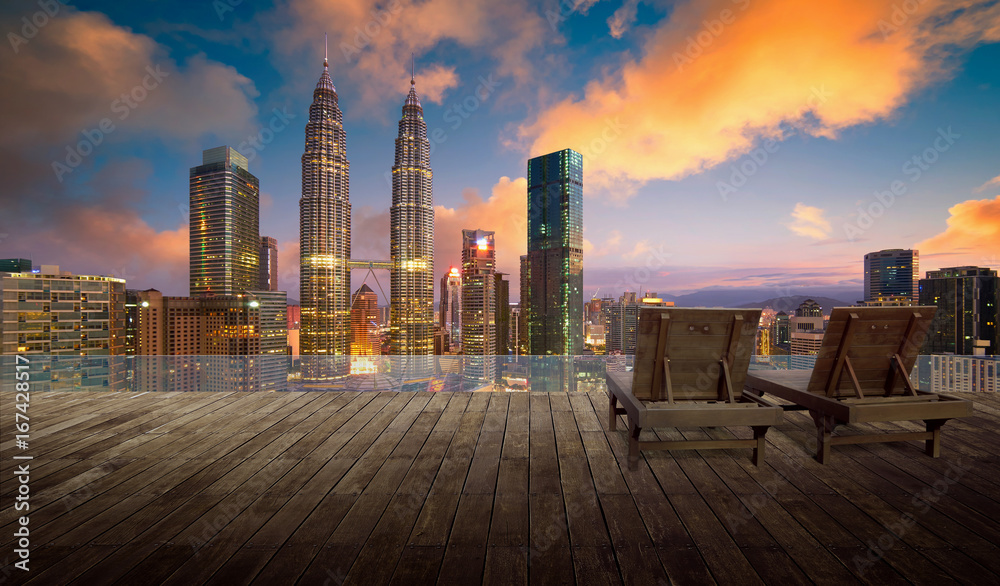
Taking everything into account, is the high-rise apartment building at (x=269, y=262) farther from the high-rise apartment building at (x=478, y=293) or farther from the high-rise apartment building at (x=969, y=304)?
the high-rise apartment building at (x=969, y=304)

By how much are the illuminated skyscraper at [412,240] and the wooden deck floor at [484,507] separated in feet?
109

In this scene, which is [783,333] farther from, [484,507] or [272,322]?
[272,322]

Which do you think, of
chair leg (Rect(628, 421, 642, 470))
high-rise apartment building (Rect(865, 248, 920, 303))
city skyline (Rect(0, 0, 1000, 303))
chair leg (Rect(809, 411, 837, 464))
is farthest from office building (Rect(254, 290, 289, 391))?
high-rise apartment building (Rect(865, 248, 920, 303))

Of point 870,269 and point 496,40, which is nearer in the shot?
point 870,269

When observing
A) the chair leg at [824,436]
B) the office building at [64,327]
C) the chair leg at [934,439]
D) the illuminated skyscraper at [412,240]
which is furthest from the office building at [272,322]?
the chair leg at [934,439]

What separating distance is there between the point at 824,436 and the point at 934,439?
83 cm

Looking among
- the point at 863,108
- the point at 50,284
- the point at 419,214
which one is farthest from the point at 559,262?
the point at 50,284

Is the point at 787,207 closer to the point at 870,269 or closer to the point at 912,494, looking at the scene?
the point at 870,269

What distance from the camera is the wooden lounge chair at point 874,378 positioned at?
2275mm

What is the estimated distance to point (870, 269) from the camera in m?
12.6

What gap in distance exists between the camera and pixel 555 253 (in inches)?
1321

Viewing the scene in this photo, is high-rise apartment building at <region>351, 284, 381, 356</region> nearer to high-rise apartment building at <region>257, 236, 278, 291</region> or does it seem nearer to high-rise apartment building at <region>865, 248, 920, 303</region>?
high-rise apartment building at <region>257, 236, 278, 291</region>

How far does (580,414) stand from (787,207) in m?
12.5

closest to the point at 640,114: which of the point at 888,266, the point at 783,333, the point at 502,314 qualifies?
the point at 783,333
